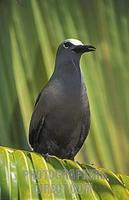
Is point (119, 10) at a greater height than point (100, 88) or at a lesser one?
greater

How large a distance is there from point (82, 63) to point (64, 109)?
32cm

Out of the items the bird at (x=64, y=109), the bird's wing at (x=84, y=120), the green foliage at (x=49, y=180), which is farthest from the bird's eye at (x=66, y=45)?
the green foliage at (x=49, y=180)

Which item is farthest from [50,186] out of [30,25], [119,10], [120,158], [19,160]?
[119,10]

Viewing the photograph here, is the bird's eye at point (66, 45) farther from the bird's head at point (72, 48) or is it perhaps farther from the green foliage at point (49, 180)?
the green foliage at point (49, 180)

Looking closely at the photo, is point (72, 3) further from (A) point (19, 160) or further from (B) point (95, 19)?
(A) point (19, 160)

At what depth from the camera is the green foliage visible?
5.90 feet

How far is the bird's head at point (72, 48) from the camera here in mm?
3221

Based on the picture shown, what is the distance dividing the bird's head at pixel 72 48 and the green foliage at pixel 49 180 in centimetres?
112

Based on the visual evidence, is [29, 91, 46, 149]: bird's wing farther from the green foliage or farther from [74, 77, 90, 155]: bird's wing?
the green foliage

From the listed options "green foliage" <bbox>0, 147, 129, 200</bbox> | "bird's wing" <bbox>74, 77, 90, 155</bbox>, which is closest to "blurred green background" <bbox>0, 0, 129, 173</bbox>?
"bird's wing" <bbox>74, 77, 90, 155</bbox>

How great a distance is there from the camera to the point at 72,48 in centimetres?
335

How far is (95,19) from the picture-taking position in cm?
334

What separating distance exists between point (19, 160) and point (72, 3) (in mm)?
1656

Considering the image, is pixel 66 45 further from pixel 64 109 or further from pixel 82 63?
pixel 64 109
